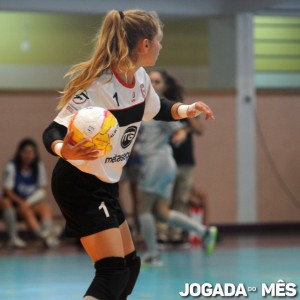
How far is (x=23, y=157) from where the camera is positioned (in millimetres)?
12148

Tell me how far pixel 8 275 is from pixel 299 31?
773 centimetres

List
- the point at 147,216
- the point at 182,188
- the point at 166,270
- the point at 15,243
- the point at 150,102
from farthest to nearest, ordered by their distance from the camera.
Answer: the point at 15,243
the point at 182,188
the point at 147,216
the point at 166,270
the point at 150,102

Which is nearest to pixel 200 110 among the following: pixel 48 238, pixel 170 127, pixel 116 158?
pixel 116 158

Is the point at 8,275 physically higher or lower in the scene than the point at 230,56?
lower

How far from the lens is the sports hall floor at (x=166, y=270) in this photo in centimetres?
761

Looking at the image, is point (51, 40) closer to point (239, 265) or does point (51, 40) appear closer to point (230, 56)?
point (230, 56)

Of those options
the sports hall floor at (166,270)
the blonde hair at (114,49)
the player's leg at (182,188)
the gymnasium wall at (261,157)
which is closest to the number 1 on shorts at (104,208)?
the blonde hair at (114,49)

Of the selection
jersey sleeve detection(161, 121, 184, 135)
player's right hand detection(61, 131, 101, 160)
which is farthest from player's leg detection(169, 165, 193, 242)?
player's right hand detection(61, 131, 101, 160)

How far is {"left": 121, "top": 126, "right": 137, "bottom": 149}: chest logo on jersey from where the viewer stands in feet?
15.1

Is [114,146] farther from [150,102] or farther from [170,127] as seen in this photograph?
[170,127]

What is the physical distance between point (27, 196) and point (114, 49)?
26.0ft

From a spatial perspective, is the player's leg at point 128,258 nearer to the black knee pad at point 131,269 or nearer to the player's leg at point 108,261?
the black knee pad at point 131,269

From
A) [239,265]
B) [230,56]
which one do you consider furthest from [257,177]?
[239,265]

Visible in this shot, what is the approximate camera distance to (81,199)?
447 cm
